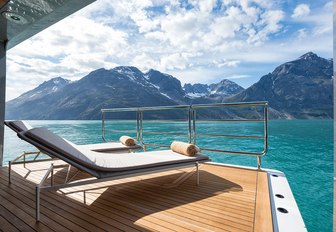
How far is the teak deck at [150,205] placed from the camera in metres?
1.45

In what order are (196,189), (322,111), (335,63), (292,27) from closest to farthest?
1. (335,63)
2. (196,189)
3. (292,27)
4. (322,111)

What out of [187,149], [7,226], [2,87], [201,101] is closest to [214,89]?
[201,101]

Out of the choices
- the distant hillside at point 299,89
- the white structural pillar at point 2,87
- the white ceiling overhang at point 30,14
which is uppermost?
the distant hillside at point 299,89

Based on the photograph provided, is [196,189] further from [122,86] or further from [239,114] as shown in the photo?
[122,86]

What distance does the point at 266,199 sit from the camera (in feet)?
6.10

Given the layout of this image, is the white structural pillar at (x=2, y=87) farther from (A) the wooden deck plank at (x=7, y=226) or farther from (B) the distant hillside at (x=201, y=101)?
(B) the distant hillside at (x=201, y=101)

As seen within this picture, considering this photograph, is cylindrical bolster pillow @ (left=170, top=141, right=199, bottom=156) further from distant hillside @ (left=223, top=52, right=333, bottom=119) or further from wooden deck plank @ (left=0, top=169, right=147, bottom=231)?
distant hillside @ (left=223, top=52, right=333, bottom=119)

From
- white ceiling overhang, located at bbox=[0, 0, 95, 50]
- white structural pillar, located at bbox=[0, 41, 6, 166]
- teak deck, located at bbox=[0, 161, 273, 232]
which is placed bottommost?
teak deck, located at bbox=[0, 161, 273, 232]

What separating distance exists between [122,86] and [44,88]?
67667mm

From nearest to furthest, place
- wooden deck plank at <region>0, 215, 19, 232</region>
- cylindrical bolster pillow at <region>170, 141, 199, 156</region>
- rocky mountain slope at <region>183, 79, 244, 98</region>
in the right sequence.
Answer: wooden deck plank at <region>0, 215, 19, 232</region> < cylindrical bolster pillow at <region>170, 141, 199, 156</region> < rocky mountain slope at <region>183, 79, 244, 98</region>

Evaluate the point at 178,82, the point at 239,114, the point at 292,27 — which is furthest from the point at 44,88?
the point at 292,27

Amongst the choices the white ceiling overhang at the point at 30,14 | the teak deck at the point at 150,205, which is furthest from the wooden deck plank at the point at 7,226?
the white ceiling overhang at the point at 30,14

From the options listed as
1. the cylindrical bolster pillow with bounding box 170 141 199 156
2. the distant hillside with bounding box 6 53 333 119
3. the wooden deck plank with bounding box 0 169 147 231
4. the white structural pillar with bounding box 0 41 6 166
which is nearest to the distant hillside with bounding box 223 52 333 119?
the distant hillside with bounding box 6 53 333 119

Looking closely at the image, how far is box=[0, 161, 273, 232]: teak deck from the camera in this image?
145cm
